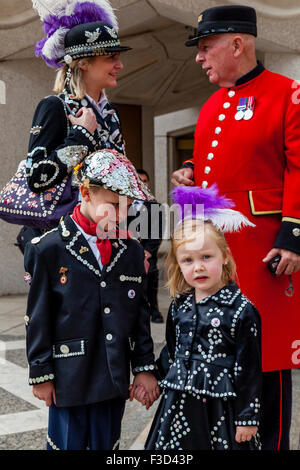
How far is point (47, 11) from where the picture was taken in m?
2.66

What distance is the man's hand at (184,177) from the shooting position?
2553mm

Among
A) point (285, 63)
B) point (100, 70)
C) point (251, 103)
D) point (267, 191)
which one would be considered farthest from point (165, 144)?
point (267, 191)

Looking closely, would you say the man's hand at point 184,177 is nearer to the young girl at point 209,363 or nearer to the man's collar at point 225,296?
the young girl at point 209,363

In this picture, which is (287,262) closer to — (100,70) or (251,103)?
(251,103)

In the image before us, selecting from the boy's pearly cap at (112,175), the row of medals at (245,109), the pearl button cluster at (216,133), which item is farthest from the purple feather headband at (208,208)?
the row of medals at (245,109)

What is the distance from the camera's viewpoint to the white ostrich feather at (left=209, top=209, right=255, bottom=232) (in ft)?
7.14

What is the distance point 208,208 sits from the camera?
2.20 meters

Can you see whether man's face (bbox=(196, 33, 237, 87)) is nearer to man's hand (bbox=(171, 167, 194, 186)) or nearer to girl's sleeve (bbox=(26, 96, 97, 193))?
man's hand (bbox=(171, 167, 194, 186))

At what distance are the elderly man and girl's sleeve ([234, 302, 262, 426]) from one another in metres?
0.36

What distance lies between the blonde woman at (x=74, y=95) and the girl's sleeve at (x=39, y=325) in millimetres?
442

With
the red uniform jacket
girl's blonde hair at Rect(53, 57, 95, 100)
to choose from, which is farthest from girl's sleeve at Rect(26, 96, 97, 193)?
the red uniform jacket

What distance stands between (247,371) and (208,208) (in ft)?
1.92

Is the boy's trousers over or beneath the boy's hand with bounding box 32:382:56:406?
beneath
